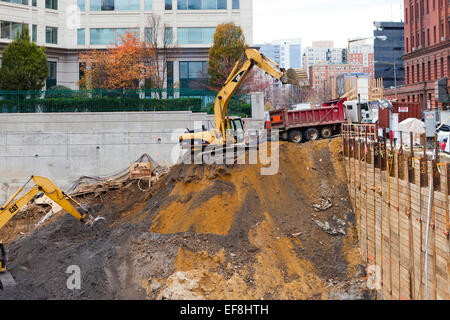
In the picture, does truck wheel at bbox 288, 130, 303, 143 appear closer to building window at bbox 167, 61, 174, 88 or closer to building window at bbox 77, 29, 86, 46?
building window at bbox 167, 61, 174, 88

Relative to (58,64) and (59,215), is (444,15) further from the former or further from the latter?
(59,215)

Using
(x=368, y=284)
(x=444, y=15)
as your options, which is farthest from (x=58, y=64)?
(x=444, y=15)

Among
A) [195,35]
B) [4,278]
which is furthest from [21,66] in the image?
[4,278]

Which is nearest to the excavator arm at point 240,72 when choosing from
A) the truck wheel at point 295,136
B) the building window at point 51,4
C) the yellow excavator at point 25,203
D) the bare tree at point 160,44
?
the truck wheel at point 295,136

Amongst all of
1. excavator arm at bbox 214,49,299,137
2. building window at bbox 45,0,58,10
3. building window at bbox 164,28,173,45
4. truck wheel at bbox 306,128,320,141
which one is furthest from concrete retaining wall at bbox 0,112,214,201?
building window at bbox 45,0,58,10

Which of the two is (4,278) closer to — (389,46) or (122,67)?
(122,67)

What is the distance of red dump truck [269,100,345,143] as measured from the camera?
24078mm

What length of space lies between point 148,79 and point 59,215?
1509cm

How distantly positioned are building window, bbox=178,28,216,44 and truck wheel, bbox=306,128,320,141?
1659cm

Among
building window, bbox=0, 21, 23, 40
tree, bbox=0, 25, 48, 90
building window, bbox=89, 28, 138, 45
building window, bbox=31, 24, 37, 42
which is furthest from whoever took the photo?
building window, bbox=89, 28, 138, 45

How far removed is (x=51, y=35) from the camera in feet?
125

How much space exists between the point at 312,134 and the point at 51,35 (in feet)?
82.8

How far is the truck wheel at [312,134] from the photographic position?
24.2 m

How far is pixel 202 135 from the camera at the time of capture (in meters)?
21.4
